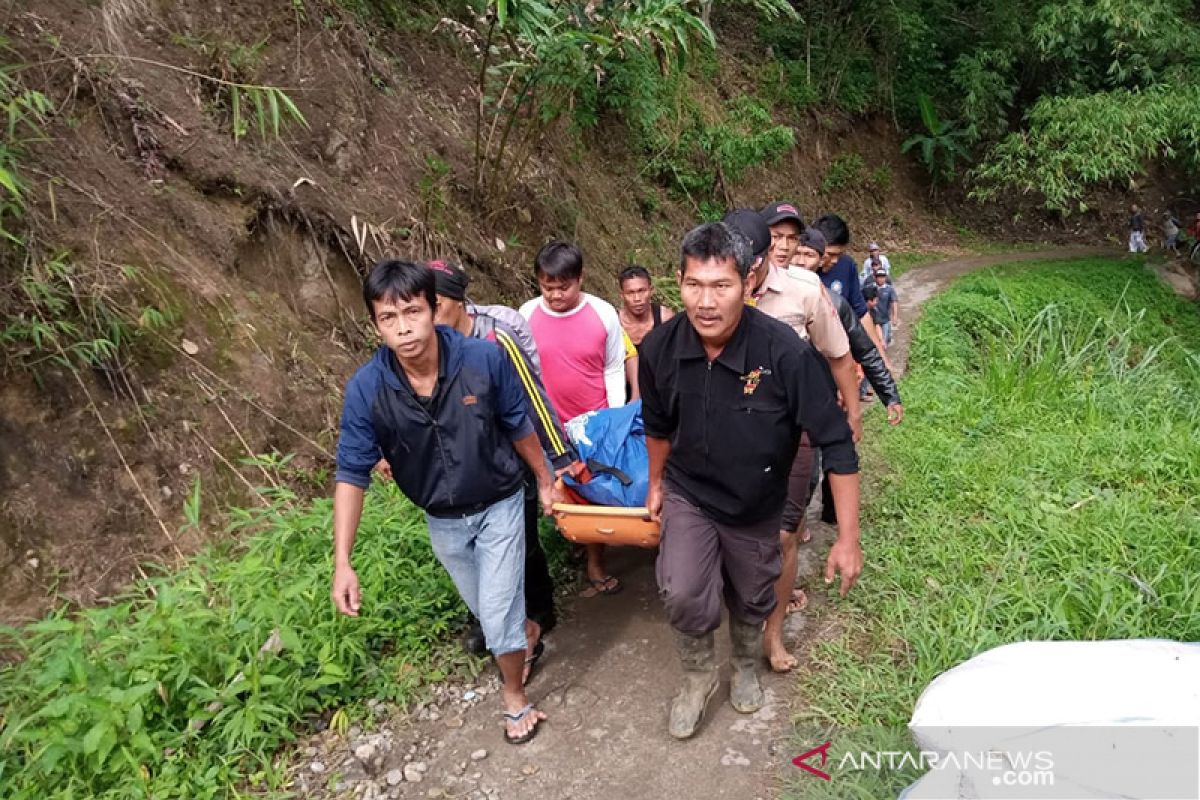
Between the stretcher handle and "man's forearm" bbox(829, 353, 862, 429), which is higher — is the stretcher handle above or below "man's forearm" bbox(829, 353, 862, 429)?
below

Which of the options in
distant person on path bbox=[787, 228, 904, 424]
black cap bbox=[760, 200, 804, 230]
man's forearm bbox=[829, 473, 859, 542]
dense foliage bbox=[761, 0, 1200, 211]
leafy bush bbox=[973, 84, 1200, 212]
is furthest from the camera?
dense foliage bbox=[761, 0, 1200, 211]

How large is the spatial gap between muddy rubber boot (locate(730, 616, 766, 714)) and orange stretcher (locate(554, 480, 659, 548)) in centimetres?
46

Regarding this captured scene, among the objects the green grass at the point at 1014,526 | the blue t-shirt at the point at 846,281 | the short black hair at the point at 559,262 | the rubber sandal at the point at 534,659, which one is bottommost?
the rubber sandal at the point at 534,659

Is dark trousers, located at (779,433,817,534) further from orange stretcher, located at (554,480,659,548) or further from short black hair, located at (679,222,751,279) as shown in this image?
short black hair, located at (679,222,751,279)

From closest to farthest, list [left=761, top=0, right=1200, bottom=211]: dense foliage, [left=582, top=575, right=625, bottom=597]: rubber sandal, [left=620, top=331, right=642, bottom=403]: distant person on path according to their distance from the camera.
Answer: [left=582, top=575, right=625, bottom=597]: rubber sandal, [left=620, top=331, right=642, bottom=403]: distant person on path, [left=761, top=0, right=1200, bottom=211]: dense foliage

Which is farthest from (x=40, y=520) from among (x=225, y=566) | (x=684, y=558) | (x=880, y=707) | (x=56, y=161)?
(x=880, y=707)

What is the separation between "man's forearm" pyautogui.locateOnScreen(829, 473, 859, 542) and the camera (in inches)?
99.0

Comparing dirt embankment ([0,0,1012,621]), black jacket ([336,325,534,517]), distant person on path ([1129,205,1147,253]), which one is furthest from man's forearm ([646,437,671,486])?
distant person on path ([1129,205,1147,253])

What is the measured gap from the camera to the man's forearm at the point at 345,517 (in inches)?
106

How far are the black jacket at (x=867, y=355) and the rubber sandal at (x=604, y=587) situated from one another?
1.54 meters

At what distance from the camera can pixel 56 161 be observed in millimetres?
4445

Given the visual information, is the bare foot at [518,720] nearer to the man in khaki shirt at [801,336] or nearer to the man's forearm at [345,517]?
the man's forearm at [345,517]

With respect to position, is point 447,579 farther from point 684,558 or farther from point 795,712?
point 795,712

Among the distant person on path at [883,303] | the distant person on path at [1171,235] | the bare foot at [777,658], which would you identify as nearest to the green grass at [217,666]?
the bare foot at [777,658]
